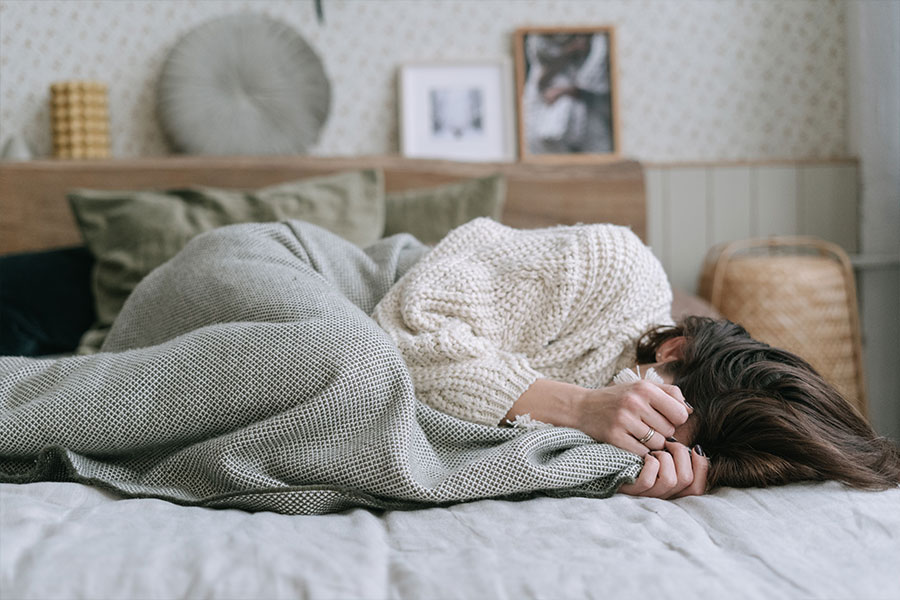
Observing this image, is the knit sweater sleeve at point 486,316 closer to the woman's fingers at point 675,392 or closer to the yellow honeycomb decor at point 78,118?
the woman's fingers at point 675,392

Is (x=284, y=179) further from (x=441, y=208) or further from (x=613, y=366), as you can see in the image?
(x=613, y=366)

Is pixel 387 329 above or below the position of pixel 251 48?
below

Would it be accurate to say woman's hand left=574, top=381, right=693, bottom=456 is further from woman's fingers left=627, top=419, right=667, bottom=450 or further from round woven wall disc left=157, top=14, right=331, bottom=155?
round woven wall disc left=157, top=14, right=331, bottom=155

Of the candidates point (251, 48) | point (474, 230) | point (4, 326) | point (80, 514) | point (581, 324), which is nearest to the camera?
point (80, 514)

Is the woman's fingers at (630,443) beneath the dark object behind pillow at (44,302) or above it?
beneath

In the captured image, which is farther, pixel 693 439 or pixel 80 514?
pixel 693 439

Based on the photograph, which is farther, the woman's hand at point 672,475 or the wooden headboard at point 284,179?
the wooden headboard at point 284,179

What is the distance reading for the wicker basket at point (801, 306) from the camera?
7.79 feet

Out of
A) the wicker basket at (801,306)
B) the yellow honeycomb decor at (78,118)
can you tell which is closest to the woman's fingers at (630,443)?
the wicker basket at (801,306)

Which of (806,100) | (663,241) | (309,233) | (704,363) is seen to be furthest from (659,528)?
(806,100)

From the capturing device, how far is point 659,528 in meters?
0.85

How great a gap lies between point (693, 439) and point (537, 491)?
239 millimetres

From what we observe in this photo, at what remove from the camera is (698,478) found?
1.02 meters

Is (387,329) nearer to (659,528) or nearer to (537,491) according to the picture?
(537,491)
